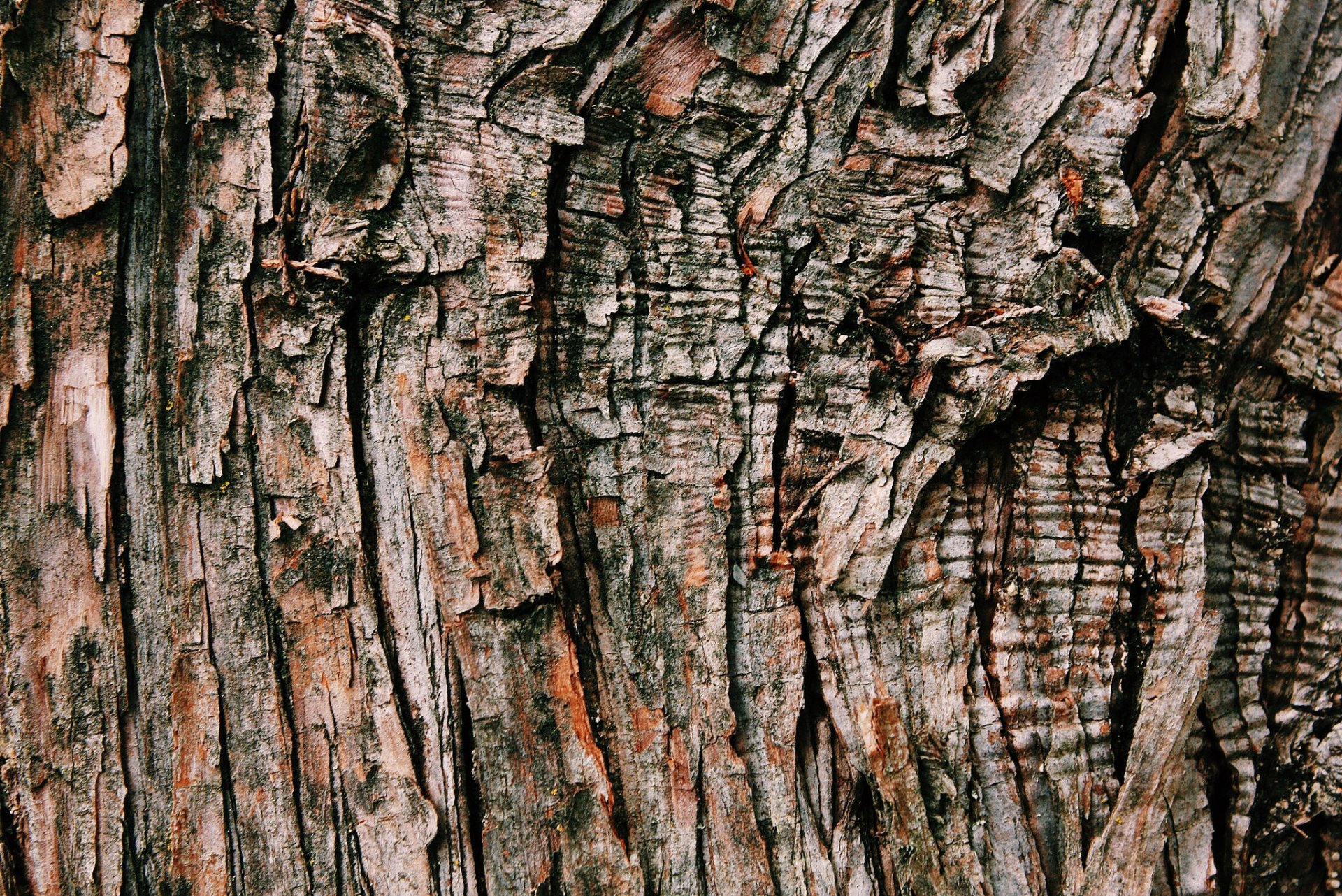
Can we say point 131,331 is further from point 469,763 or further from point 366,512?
point 469,763

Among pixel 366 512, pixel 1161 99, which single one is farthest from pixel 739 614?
pixel 1161 99

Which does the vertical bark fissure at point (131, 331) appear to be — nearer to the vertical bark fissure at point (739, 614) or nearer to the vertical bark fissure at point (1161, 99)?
the vertical bark fissure at point (739, 614)

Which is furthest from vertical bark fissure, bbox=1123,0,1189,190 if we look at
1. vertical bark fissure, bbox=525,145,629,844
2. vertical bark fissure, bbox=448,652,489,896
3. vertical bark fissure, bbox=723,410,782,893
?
vertical bark fissure, bbox=448,652,489,896

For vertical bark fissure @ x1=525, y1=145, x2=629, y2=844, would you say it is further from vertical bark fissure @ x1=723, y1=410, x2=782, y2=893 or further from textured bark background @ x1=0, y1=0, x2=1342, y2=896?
vertical bark fissure @ x1=723, y1=410, x2=782, y2=893

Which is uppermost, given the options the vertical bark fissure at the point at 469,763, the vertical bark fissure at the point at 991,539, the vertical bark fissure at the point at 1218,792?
the vertical bark fissure at the point at 991,539

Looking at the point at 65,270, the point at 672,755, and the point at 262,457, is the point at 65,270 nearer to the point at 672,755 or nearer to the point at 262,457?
the point at 262,457

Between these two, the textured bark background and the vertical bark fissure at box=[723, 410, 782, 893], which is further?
the vertical bark fissure at box=[723, 410, 782, 893]

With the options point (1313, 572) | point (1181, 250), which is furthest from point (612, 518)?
point (1313, 572)

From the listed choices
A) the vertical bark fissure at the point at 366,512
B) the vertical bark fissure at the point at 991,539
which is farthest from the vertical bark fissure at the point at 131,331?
the vertical bark fissure at the point at 991,539
